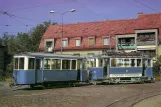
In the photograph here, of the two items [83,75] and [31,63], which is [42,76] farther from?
[83,75]

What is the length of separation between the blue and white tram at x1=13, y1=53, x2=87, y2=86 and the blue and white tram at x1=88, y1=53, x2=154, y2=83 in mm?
3149

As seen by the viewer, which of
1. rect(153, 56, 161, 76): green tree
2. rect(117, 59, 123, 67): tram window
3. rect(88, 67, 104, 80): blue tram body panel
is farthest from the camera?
rect(153, 56, 161, 76): green tree

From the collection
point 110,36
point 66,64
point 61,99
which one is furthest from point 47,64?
point 110,36

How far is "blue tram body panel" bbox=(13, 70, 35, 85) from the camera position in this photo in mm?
24562

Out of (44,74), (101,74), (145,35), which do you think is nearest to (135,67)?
(101,74)

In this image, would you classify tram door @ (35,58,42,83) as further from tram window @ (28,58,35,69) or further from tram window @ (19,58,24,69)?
tram window @ (19,58,24,69)

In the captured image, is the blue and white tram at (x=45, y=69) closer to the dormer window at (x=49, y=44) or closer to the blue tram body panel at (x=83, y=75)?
the blue tram body panel at (x=83, y=75)

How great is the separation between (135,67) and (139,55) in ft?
4.63

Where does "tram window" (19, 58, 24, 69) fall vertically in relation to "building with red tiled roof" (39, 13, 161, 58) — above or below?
below

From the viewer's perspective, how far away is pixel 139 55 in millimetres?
34312

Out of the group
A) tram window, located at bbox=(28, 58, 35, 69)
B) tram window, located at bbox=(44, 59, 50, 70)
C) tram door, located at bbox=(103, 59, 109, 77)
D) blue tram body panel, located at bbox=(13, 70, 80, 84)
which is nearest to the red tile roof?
tram door, located at bbox=(103, 59, 109, 77)

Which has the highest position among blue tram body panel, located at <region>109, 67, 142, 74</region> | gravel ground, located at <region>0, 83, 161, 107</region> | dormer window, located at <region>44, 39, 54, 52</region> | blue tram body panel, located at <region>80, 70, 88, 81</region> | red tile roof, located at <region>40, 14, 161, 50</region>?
red tile roof, located at <region>40, 14, 161, 50</region>

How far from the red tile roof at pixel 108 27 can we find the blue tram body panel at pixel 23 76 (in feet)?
113

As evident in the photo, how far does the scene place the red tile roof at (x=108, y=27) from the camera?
189ft
